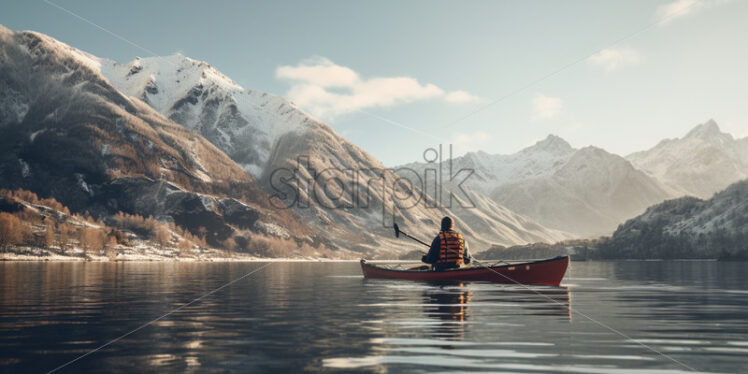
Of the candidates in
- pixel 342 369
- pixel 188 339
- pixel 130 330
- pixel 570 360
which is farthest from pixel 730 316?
pixel 130 330

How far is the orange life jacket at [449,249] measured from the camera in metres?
61.0

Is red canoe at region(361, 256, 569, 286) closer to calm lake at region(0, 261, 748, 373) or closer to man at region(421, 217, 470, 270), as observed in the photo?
man at region(421, 217, 470, 270)

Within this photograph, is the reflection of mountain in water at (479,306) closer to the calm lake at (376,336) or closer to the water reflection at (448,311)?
the water reflection at (448,311)

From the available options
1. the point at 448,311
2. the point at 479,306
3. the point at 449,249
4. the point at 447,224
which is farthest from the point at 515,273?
the point at 448,311

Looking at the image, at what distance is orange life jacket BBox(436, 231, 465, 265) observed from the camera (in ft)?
200

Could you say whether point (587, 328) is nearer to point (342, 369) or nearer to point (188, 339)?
point (342, 369)

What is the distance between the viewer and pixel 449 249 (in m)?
61.3

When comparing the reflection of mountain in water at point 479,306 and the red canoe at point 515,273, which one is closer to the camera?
the reflection of mountain in water at point 479,306

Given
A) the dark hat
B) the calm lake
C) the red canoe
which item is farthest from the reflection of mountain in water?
the dark hat

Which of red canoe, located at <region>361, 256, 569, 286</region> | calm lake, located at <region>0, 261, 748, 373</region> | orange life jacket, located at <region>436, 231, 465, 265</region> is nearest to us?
calm lake, located at <region>0, 261, 748, 373</region>

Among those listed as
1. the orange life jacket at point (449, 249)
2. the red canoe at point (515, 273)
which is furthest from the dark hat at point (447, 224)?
the red canoe at point (515, 273)

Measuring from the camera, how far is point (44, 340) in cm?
2162

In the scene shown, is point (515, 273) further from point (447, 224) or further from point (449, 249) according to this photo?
point (447, 224)

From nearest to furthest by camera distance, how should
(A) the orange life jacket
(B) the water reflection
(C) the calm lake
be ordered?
(C) the calm lake, (B) the water reflection, (A) the orange life jacket
